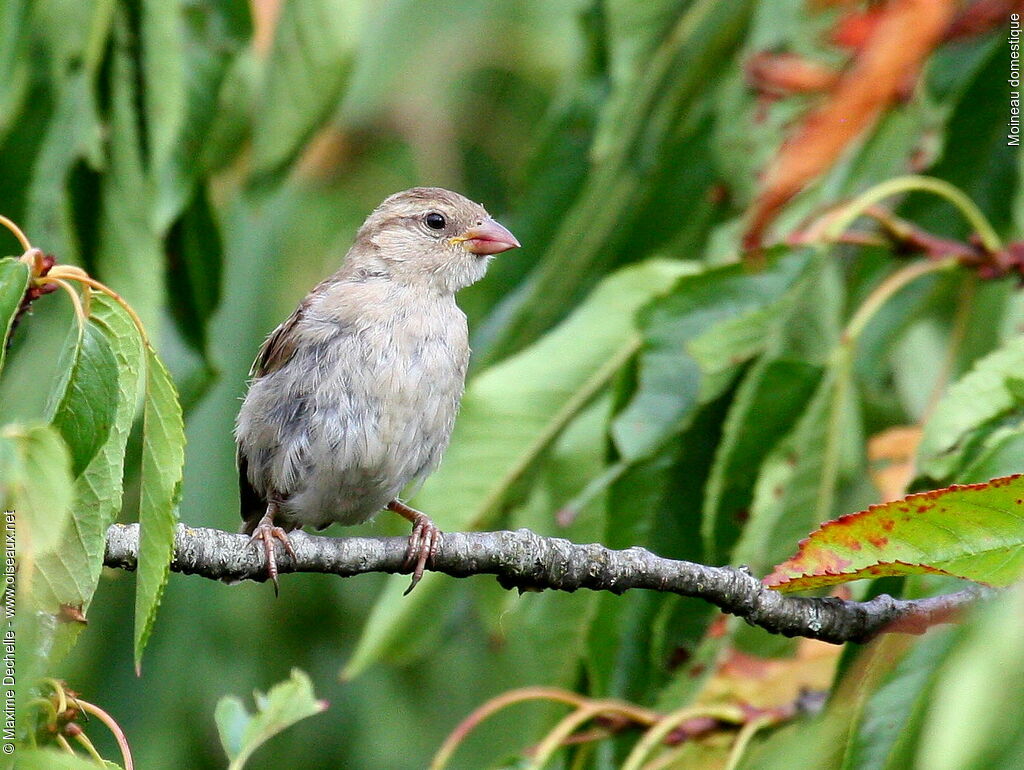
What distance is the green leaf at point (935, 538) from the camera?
6.26ft

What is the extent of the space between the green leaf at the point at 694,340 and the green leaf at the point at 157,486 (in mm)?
1410

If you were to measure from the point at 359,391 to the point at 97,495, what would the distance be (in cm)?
184

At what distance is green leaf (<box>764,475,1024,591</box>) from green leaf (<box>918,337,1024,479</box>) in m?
1.01

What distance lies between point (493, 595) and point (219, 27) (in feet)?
5.64

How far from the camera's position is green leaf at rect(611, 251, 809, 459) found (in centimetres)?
329

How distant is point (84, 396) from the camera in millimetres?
1945

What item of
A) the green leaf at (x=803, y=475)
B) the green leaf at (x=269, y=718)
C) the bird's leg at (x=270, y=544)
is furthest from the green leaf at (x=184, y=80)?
the green leaf at (x=803, y=475)

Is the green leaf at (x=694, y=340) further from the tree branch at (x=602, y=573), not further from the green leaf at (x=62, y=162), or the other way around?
the green leaf at (x=62, y=162)

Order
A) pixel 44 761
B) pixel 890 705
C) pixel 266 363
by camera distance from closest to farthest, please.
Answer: pixel 44 761
pixel 890 705
pixel 266 363

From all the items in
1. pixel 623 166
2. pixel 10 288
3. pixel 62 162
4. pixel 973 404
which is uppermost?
pixel 623 166

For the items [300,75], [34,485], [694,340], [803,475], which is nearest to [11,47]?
[300,75]

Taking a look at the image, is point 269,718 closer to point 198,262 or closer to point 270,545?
point 270,545

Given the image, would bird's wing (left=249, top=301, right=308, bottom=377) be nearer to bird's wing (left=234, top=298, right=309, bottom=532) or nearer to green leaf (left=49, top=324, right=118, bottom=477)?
bird's wing (left=234, top=298, right=309, bottom=532)

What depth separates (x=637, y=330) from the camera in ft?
11.5
